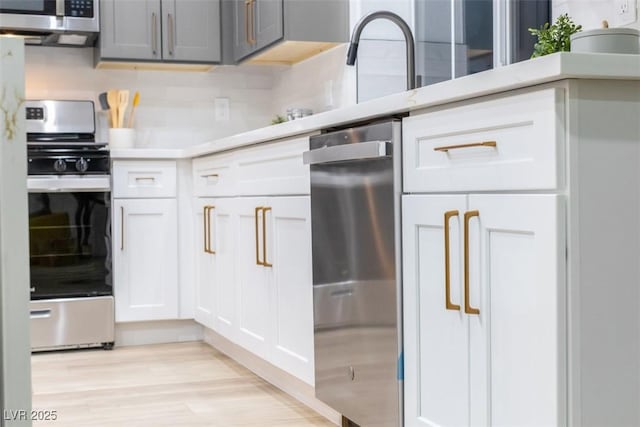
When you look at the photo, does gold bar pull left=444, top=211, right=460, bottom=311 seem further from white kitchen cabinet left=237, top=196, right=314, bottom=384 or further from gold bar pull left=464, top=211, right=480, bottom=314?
white kitchen cabinet left=237, top=196, right=314, bottom=384

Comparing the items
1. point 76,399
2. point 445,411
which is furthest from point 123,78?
point 445,411

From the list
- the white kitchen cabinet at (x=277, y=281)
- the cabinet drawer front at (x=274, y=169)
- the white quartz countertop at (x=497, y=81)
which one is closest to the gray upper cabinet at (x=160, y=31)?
the cabinet drawer front at (x=274, y=169)

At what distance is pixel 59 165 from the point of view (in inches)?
156

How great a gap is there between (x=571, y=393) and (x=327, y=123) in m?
1.18

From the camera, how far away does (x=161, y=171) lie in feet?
13.8

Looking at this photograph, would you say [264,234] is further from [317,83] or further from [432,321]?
[317,83]

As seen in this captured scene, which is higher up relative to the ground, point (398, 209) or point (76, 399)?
point (398, 209)

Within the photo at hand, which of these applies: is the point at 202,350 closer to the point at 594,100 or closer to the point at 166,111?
the point at 166,111

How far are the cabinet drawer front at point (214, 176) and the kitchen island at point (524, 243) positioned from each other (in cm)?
148

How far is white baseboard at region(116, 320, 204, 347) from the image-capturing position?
4.24 metres

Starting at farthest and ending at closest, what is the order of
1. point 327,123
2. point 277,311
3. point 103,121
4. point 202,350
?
point 103,121 → point 202,350 → point 277,311 → point 327,123

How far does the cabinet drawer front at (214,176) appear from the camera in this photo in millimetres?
3570

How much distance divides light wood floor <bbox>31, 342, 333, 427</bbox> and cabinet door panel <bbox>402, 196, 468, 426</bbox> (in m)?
0.79

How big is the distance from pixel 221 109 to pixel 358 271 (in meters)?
2.74
